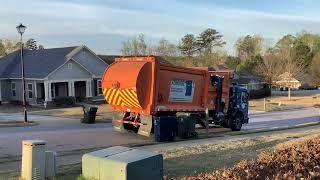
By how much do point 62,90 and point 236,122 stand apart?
27.9m

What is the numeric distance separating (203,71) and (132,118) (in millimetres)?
4164

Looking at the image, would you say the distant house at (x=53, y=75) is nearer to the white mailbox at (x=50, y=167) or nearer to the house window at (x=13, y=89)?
the house window at (x=13, y=89)

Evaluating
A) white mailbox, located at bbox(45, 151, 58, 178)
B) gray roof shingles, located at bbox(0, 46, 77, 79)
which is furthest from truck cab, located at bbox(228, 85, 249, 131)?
gray roof shingles, located at bbox(0, 46, 77, 79)

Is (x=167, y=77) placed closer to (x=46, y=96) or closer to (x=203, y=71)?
(x=203, y=71)

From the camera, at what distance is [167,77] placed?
72.7 feet

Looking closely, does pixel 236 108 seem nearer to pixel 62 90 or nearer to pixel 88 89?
pixel 88 89

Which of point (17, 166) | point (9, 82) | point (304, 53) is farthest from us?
point (304, 53)

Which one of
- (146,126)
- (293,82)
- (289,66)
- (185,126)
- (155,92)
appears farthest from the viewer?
(293,82)

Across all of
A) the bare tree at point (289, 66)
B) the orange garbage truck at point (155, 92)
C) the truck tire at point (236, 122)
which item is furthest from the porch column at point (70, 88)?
the bare tree at point (289, 66)

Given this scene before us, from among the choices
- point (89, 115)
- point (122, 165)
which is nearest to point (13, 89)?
point (89, 115)

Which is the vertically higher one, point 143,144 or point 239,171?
point 239,171

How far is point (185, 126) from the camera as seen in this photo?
893 inches

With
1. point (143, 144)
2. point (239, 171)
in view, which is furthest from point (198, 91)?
point (239, 171)

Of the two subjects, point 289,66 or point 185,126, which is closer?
point 185,126
